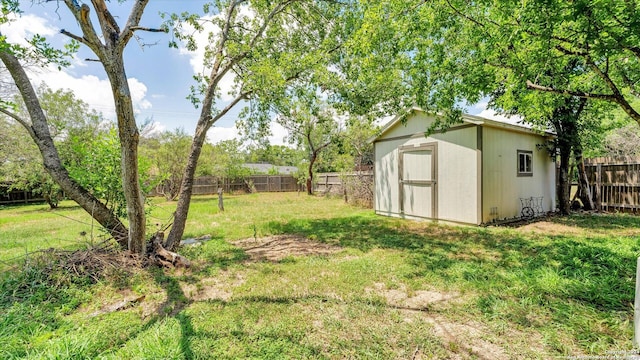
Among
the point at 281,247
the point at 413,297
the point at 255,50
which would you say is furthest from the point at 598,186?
the point at 255,50

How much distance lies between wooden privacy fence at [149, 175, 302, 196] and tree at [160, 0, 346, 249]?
13738 mm

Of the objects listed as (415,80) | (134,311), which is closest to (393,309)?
(134,311)

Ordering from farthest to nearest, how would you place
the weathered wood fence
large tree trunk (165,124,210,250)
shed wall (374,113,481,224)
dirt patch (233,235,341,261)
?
the weathered wood fence < shed wall (374,113,481,224) < large tree trunk (165,124,210,250) < dirt patch (233,235,341,261)

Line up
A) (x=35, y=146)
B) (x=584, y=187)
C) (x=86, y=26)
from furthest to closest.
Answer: (x=35, y=146)
(x=584, y=187)
(x=86, y=26)

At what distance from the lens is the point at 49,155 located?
3.69 m

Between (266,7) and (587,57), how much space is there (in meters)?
5.23

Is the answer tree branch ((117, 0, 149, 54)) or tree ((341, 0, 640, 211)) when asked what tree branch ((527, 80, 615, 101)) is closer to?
tree ((341, 0, 640, 211))

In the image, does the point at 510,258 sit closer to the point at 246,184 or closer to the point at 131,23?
the point at 131,23

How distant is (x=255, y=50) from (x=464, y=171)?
5438 millimetres

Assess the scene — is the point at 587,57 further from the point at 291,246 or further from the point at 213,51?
the point at 213,51

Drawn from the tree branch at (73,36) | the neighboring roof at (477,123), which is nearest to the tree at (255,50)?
the tree branch at (73,36)

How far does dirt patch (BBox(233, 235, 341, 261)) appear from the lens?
4.66 meters

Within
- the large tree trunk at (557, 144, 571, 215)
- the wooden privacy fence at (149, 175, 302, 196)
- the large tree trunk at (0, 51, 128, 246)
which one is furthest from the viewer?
the wooden privacy fence at (149, 175, 302, 196)

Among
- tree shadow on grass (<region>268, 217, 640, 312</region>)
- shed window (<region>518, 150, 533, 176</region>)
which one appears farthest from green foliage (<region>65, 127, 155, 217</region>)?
shed window (<region>518, 150, 533, 176</region>)
